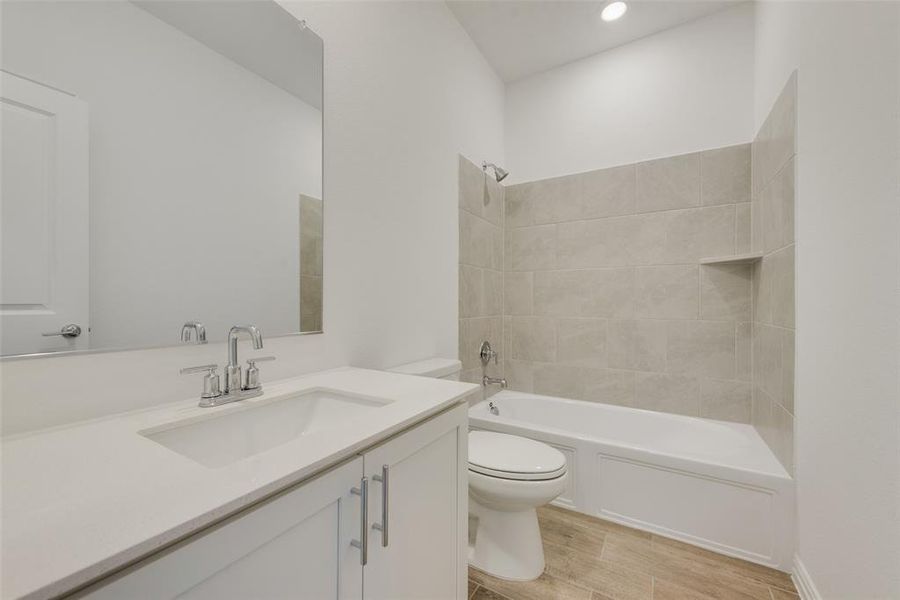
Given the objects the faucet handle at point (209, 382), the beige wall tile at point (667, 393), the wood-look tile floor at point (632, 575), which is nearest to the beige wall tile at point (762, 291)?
the beige wall tile at point (667, 393)

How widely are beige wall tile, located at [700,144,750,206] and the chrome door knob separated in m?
2.81

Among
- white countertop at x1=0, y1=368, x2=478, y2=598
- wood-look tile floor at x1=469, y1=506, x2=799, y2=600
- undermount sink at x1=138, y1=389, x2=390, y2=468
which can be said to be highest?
white countertop at x1=0, y1=368, x2=478, y2=598

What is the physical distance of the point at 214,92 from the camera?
1.04 metres

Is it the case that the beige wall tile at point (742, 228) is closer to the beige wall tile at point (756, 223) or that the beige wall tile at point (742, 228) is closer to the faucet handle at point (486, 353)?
the beige wall tile at point (756, 223)

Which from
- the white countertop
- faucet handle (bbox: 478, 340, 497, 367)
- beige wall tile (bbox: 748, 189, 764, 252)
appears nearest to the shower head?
faucet handle (bbox: 478, 340, 497, 367)

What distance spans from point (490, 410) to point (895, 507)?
175 centimetres

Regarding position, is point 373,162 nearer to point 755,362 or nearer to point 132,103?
point 132,103

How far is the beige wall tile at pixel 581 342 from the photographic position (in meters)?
2.47

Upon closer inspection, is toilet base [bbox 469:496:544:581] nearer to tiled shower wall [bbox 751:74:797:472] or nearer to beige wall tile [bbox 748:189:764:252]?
tiled shower wall [bbox 751:74:797:472]

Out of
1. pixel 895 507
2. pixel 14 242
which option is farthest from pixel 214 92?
pixel 895 507

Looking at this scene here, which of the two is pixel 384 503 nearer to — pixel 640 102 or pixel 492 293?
pixel 492 293

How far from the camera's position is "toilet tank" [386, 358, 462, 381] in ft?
5.36

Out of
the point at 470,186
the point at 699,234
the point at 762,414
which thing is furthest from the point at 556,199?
the point at 762,414

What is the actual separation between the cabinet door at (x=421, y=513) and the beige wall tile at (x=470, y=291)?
1193 mm
